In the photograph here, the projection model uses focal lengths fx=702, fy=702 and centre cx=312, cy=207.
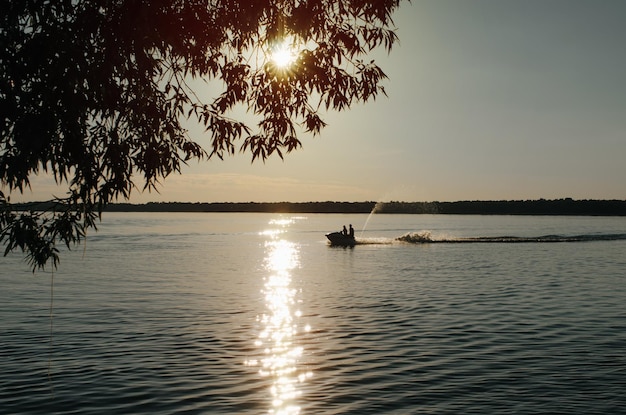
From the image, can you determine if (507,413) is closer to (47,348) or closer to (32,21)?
(32,21)

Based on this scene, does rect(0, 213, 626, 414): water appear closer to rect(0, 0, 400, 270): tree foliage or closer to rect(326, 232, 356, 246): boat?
rect(0, 0, 400, 270): tree foliage

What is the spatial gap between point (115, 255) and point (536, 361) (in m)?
55.9

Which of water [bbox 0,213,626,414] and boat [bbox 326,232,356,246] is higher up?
boat [bbox 326,232,356,246]

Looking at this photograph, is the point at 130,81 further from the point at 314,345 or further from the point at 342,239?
the point at 342,239

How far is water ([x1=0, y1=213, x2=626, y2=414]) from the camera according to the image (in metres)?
15.0

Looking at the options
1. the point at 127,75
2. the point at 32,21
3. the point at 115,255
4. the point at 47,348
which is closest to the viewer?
the point at 32,21

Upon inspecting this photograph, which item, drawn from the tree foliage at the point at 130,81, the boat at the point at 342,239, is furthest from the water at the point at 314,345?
the boat at the point at 342,239

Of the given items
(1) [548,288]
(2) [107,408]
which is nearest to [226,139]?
(2) [107,408]

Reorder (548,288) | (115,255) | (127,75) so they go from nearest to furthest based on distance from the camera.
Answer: (127,75)
(548,288)
(115,255)

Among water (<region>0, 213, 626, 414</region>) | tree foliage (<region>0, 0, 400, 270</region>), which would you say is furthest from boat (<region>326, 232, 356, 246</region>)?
tree foliage (<region>0, 0, 400, 270</region>)

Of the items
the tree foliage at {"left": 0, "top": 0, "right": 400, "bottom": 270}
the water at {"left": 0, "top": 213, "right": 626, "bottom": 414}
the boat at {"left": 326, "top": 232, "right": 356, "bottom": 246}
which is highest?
the tree foliage at {"left": 0, "top": 0, "right": 400, "bottom": 270}

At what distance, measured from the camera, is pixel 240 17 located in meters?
12.8

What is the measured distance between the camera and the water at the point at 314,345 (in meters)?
15.0

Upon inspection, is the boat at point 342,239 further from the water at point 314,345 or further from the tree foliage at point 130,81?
the tree foliage at point 130,81
